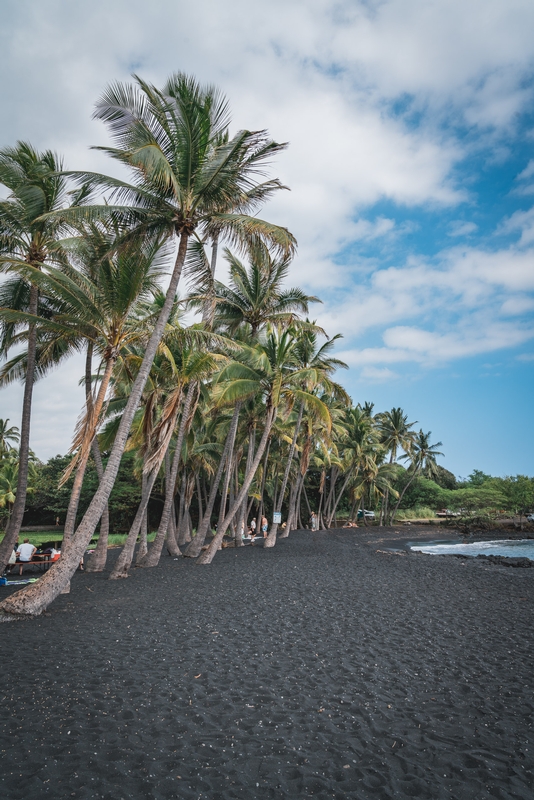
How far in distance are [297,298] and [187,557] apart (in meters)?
10.9

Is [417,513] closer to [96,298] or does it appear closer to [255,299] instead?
[255,299]

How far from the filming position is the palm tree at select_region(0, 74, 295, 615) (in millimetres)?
9117

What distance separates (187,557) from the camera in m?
17.1

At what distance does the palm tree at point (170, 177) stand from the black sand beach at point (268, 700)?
9.01 feet

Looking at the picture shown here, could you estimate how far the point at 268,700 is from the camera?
500 centimetres

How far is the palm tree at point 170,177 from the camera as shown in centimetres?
912

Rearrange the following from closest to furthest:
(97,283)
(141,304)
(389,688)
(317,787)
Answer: (317,787) → (389,688) → (97,283) → (141,304)

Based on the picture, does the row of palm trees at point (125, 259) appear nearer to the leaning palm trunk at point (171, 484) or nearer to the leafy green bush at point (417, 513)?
the leaning palm trunk at point (171, 484)

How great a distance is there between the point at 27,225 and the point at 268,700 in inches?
449

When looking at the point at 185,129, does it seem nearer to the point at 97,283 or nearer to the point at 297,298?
the point at 97,283

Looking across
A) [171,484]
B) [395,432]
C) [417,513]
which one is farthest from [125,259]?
[417,513]

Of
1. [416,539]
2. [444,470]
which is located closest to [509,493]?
[416,539]

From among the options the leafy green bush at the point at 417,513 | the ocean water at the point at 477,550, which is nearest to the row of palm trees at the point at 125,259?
the ocean water at the point at 477,550

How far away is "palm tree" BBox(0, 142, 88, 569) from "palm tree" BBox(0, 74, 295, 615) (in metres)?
1.42
